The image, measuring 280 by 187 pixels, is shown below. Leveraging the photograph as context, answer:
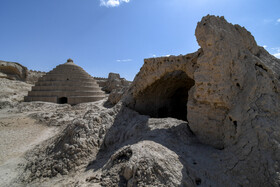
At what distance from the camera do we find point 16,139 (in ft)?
22.5

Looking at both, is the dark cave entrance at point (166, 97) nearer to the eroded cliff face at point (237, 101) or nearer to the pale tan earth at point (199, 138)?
the pale tan earth at point (199, 138)

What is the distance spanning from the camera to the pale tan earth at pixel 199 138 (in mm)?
3203

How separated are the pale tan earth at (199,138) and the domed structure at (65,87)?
24.1 feet

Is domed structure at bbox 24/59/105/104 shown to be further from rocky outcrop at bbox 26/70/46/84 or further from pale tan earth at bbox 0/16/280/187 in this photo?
rocky outcrop at bbox 26/70/46/84

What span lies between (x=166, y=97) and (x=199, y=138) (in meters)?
4.80

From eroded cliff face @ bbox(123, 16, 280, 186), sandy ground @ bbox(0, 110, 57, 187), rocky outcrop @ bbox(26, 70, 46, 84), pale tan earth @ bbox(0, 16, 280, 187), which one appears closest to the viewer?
pale tan earth @ bbox(0, 16, 280, 187)

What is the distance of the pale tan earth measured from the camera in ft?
10.5

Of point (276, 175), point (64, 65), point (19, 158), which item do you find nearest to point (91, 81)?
point (64, 65)

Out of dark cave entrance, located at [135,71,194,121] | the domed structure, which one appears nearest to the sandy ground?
the domed structure

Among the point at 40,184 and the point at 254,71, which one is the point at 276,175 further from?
the point at 40,184

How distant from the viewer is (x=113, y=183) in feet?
9.82

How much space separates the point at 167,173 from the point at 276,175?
204cm

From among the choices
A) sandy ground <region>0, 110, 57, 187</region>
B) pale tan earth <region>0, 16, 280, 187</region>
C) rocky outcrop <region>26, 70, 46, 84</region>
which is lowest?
sandy ground <region>0, 110, 57, 187</region>

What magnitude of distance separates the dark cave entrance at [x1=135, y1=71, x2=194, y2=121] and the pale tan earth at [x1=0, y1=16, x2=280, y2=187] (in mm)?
1422
